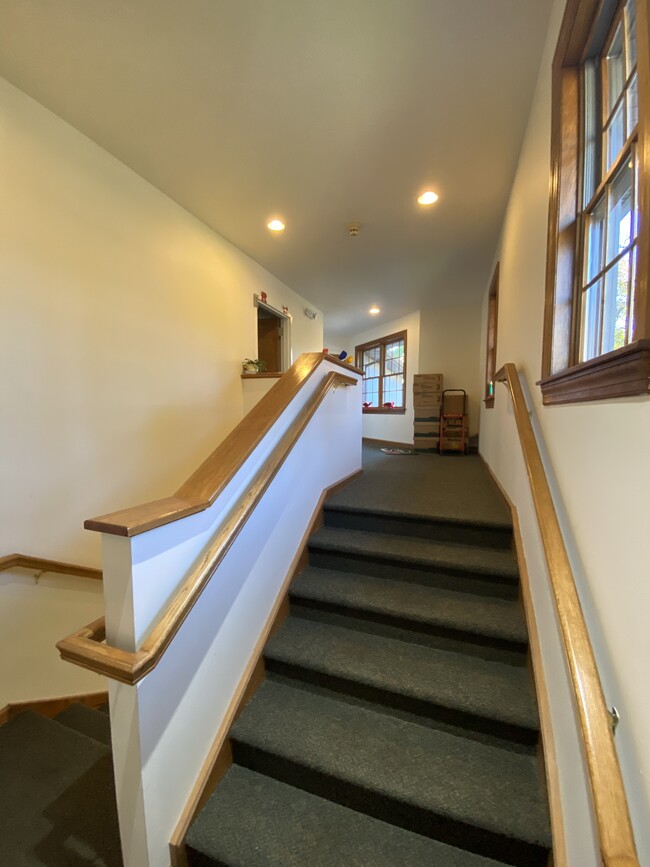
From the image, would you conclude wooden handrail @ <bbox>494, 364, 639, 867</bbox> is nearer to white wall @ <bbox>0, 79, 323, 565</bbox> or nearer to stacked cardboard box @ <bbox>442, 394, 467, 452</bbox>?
white wall @ <bbox>0, 79, 323, 565</bbox>

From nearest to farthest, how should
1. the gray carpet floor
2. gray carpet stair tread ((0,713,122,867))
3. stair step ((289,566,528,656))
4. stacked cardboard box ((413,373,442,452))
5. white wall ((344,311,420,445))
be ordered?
1. gray carpet stair tread ((0,713,122,867))
2. stair step ((289,566,528,656))
3. the gray carpet floor
4. stacked cardboard box ((413,373,442,452))
5. white wall ((344,311,420,445))

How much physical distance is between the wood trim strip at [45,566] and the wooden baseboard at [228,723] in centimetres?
117

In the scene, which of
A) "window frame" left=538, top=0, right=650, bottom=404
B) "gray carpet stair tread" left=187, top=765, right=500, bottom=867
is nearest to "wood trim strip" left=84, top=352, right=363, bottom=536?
"gray carpet stair tread" left=187, top=765, right=500, bottom=867

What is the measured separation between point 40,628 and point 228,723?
145cm

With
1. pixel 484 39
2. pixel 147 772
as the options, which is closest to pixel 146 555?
pixel 147 772

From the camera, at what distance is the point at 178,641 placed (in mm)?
1137

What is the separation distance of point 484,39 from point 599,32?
0.65 meters

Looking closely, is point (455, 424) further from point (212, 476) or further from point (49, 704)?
point (49, 704)

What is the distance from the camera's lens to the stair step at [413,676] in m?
1.30

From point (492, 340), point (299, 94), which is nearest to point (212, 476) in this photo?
point (299, 94)

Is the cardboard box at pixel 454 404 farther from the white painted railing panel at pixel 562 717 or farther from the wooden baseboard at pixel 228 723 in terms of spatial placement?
the wooden baseboard at pixel 228 723

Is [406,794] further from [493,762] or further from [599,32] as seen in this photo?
[599,32]

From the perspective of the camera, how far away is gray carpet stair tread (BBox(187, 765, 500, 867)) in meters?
1.06

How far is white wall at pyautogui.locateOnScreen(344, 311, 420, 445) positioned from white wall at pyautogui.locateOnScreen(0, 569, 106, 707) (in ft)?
17.3
